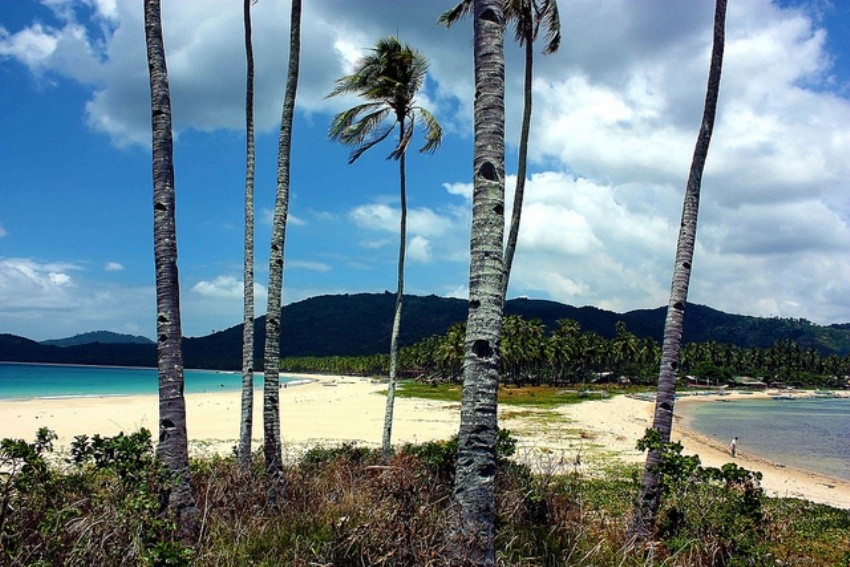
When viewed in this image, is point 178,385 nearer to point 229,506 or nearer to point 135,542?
point 229,506

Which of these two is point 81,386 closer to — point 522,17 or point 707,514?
point 522,17

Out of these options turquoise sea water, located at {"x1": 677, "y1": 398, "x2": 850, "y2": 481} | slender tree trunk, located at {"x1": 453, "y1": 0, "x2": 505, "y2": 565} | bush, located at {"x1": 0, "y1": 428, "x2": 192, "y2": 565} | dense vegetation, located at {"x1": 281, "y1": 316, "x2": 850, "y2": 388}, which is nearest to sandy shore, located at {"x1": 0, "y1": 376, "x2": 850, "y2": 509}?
turquoise sea water, located at {"x1": 677, "y1": 398, "x2": 850, "y2": 481}

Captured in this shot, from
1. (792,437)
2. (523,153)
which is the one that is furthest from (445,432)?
(792,437)

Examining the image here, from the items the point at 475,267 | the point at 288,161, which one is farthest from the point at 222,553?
the point at 288,161

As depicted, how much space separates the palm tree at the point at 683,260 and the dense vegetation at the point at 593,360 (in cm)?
5825

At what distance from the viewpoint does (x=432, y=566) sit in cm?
406

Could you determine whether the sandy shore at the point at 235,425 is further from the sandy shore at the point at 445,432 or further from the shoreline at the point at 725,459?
the shoreline at the point at 725,459

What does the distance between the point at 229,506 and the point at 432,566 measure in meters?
3.09

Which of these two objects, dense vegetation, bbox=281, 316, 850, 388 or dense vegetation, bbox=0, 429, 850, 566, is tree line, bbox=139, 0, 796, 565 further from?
dense vegetation, bbox=281, 316, 850, 388

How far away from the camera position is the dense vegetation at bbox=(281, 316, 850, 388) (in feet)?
285

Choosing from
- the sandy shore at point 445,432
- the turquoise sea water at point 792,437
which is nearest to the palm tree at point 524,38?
the sandy shore at point 445,432

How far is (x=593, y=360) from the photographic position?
102 metres

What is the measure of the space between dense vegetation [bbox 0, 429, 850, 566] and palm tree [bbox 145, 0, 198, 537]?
0.23 metres

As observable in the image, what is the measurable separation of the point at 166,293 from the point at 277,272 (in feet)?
8.64
